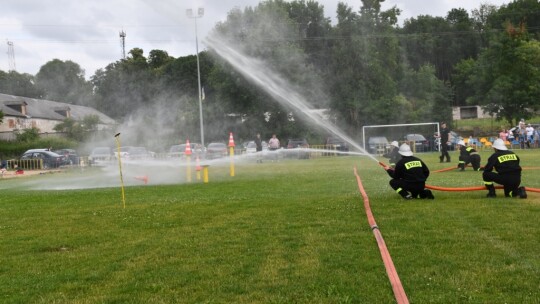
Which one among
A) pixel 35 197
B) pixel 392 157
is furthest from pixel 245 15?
pixel 35 197

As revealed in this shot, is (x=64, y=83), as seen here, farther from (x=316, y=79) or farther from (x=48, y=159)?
(x=316, y=79)

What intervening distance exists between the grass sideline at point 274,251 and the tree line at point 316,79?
38.9 metres

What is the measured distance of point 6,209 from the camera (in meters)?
14.4

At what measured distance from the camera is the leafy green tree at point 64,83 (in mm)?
94500

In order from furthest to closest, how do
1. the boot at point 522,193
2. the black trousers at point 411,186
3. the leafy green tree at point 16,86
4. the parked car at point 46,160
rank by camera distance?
the leafy green tree at point 16,86
the parked car at point 46,160
the black trousers at point 411,186
the boot at point 522,193

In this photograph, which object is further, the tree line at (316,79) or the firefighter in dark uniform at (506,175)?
the tree line at (316,79)

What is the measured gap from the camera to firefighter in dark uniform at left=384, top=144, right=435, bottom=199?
489 inches

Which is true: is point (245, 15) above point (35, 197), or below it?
above

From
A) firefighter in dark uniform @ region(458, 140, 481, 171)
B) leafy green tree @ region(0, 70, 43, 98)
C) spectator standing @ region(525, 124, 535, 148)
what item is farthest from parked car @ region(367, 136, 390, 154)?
leafy green tree @ region(0, 70, 43, 98)

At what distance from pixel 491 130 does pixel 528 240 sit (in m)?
59.7

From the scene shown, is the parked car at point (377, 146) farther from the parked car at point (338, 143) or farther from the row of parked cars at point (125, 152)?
the row of parked cars at point (125, 152)

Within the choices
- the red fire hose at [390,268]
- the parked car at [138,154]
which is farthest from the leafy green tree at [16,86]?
the red fire hose at [390,268]

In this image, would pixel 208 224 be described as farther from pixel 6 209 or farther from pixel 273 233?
pixel 6 209

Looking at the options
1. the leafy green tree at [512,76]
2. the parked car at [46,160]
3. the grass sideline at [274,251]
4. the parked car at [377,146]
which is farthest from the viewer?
the leafy green tree at [512,76]
